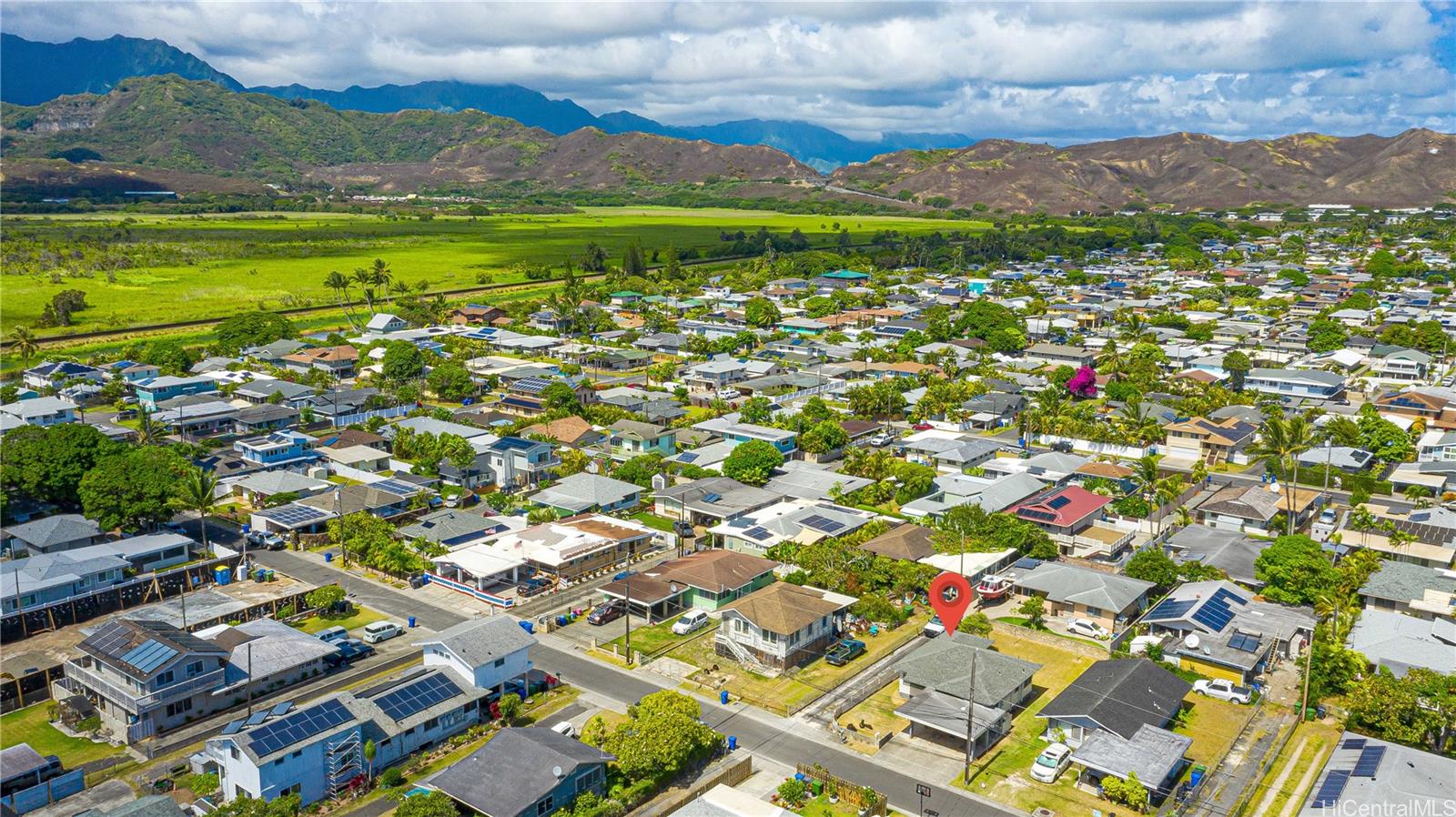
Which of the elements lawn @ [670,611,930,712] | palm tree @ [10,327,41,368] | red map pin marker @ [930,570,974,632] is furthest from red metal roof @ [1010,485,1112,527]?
→ palm tree @ [10,327,41,368]

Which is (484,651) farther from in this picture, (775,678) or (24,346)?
(24,346)

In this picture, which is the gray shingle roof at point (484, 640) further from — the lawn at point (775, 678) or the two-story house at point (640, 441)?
the two-story house at point (640, 441)

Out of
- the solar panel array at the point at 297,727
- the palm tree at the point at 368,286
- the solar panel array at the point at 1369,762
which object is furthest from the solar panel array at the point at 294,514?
the palm tree at the point at 368,286

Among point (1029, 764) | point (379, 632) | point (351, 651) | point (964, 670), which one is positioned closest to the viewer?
point (1029, 764)

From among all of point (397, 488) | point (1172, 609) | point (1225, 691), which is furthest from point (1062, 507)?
point (397, 488)

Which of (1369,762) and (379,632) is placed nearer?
(1369,762)

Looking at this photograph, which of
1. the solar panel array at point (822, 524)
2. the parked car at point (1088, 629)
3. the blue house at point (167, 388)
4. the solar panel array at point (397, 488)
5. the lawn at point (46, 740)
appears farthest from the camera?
the blue house at point (167, 388)
